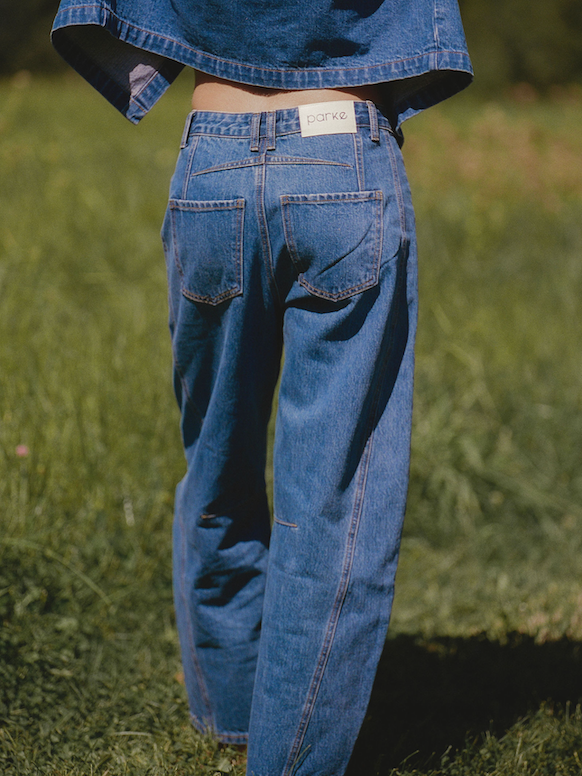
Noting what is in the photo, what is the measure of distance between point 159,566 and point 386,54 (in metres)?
1.74

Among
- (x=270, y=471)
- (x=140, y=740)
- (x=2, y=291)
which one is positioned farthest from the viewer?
(x=2, y=291)

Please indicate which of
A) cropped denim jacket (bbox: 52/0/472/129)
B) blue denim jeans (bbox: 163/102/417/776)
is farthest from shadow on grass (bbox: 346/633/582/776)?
cropped denim jacket (bbox: 52/0/472/129)

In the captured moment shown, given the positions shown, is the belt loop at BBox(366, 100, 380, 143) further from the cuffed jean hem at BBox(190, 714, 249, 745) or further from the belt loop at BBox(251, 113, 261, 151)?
the cuffed jean hem at BBox(190, 714, 249, 745)

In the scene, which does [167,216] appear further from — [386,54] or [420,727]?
[420,727]

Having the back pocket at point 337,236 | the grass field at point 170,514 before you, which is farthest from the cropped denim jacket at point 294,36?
the grass field at point 170,514

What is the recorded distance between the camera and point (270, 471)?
2.95 metres

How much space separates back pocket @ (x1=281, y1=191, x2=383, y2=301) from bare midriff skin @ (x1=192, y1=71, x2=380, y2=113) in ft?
0.63

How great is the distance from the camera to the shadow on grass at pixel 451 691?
6.20ft

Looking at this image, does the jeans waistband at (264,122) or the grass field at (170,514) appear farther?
the grass field at (170,514)

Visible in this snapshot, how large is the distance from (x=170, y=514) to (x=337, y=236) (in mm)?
1555

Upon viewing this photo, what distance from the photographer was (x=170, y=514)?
267cm

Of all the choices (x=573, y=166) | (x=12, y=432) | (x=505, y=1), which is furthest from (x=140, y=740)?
(x=505, y=1)

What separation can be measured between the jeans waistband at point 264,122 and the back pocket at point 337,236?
13 cm

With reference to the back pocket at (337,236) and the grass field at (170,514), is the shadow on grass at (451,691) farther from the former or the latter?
the back pocket at (337,236)
